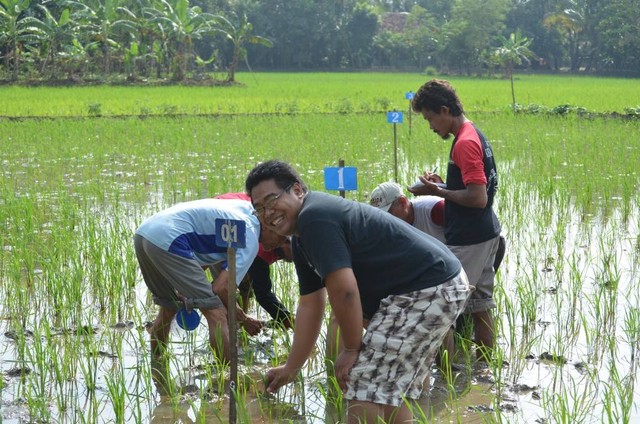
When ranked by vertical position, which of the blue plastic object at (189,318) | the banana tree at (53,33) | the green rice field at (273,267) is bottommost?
the green rice field at (273,267)

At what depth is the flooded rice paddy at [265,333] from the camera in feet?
11.0

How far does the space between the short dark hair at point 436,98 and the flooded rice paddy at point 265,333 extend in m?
0.96

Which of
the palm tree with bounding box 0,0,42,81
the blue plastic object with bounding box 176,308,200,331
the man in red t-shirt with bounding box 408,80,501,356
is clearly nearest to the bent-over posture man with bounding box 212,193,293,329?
the blue plastic object with bounding box 176,308,200,331

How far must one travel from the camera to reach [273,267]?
5164 millimetres

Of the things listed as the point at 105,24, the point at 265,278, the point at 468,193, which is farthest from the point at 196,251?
the point at 105,24

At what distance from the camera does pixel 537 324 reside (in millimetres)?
4445

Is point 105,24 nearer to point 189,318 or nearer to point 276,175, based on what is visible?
point 189,318

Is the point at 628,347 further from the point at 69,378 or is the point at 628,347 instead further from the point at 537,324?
the point at 69,378

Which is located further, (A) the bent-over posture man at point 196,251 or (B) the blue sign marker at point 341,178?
(B) the blue sign marker at point 341,178

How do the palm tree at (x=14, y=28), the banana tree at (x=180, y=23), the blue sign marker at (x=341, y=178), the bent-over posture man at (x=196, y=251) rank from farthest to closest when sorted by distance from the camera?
the banana tree at (x=180, y=23), the palm tree at (x=14, y=28), the blue sign marker at (x=341, y=178), the bent-over posture man at (x=196, y=251)

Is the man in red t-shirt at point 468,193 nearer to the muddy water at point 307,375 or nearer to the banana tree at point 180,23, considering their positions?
the muddy water at point 307,375

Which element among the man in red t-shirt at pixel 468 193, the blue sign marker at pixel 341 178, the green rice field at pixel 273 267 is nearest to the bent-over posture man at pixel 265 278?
the green rice field at pixel 273 267

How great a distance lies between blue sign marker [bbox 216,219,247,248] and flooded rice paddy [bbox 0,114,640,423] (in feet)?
1.74

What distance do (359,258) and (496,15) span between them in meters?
47.4
